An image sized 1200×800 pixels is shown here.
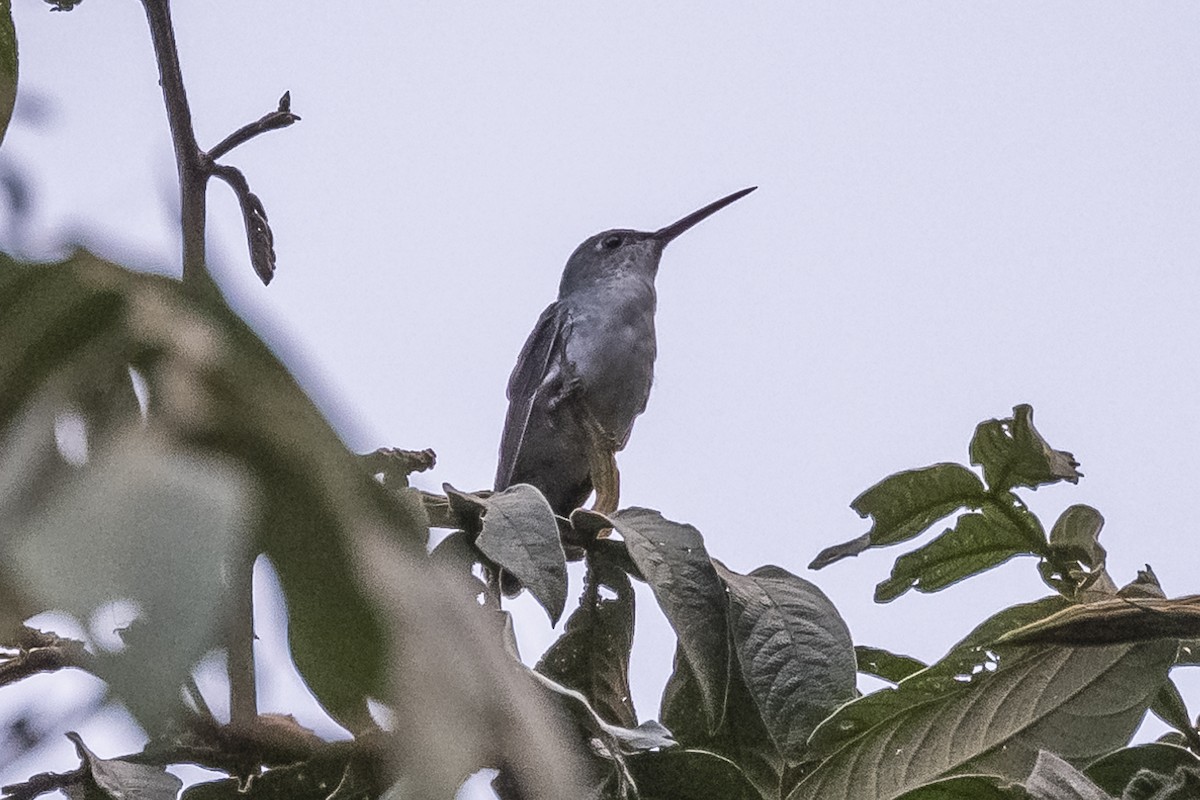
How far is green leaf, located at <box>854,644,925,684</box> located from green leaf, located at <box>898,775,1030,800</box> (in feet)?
1.26

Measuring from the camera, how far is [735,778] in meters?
1.33

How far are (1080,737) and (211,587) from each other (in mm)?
1200

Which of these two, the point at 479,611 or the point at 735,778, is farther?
the point at 735,778

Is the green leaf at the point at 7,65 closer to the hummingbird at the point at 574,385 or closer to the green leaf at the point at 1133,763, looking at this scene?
the green leaf at the point at 1133,763

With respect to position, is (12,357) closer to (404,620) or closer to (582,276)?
A: (404,620)

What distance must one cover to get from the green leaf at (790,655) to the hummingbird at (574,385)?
2.39 m

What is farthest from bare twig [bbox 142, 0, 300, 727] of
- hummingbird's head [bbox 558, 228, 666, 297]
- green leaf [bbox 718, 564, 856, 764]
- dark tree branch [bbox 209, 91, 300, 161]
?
hummingbird's head [bbox 558, 228, 666, 297]

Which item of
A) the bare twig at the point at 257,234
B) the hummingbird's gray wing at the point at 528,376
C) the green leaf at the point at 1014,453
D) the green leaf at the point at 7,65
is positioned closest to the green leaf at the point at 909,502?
the green leaf at the point at 1014,453

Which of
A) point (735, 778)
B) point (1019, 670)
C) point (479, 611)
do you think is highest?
point (479, 611)

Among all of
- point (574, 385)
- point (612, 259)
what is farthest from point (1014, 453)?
point (612, 259)

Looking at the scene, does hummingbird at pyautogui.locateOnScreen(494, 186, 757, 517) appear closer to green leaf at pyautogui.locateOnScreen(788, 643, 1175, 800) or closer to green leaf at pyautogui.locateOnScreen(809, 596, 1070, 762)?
green leaf at pyautogui.locateOnScreen(809, 596, 1070, 762)

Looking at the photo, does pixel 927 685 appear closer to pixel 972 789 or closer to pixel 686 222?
pixel 972 789

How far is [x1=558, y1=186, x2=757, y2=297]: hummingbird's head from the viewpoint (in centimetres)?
502

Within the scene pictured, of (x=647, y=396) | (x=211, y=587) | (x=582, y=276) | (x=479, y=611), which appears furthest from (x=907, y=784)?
(x=582, y=276)
